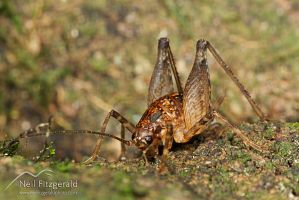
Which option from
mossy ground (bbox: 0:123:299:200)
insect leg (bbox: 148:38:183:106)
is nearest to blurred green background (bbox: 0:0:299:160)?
insect leg (bbox: 148:38:183:106)

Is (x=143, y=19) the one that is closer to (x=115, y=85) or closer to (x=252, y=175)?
(x=115, y=85)

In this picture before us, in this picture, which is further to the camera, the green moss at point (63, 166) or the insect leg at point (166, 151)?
the insect leg at point (166, 151)

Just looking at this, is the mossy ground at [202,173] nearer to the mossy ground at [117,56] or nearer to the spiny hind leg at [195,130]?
the spiny hind leg at [195,130]

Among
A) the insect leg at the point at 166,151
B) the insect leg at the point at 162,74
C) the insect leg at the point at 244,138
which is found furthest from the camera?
the insect leg at the point at 162,74

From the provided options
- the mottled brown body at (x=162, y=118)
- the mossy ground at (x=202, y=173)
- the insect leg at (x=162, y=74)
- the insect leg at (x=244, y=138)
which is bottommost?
the mossy ground at (x=202, y=173)

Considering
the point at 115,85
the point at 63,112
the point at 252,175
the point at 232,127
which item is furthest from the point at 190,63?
the point at 252,175

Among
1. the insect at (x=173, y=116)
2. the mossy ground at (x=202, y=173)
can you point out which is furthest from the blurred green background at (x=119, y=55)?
the mossy ground at (x=202, y=173)

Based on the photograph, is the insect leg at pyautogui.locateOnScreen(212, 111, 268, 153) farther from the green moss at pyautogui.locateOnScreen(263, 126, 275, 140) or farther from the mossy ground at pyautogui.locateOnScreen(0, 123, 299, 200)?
the green moss at pyautogui.locateOnScreen(263, 126, 275, 140)

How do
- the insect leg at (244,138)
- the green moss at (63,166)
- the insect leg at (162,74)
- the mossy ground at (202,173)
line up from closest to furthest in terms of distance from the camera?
the mossy ground at (202,173) < the green moss at (63,166) < the insect leg at (244,138) < the insect leg at (162,74)

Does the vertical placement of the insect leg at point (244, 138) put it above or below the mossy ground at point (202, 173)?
above
